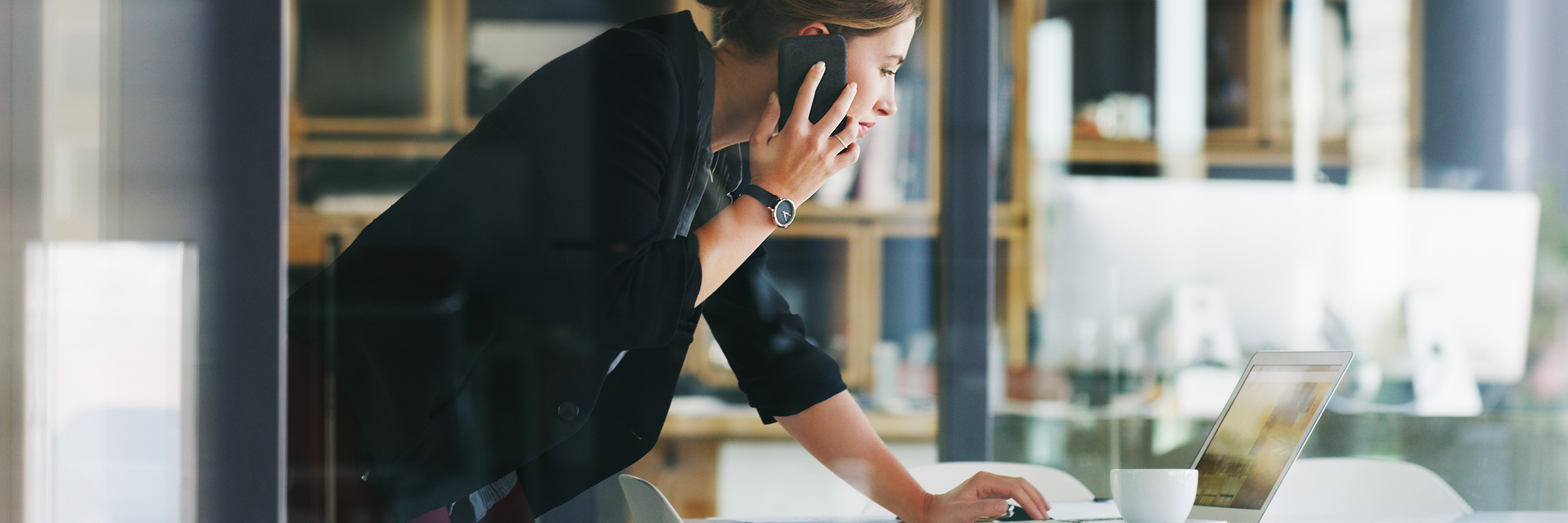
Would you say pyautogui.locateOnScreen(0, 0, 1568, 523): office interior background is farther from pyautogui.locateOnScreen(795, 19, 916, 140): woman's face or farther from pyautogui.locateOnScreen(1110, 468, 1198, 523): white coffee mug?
pyautogui.locateOnScreen(1110, 468, 1198, 523): white coffee mug

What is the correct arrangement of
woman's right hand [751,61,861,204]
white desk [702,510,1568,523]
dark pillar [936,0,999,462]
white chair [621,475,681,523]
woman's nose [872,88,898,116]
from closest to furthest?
white chair [621,475,681,523]
white desk [702,510,1568,523]
woman's right hand [751,61,861,204]
woman's nose [872,88,898,116]
dark pillar [936,0,999,462]

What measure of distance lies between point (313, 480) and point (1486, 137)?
7.26 ft

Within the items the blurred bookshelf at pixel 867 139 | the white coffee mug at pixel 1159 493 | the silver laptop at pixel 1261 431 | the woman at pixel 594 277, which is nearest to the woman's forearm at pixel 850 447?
the woman at pixel 594 277

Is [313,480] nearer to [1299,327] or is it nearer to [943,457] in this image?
[943,457]

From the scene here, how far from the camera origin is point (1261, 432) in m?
1.02

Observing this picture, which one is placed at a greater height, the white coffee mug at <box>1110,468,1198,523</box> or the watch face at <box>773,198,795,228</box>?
the watch face at <box>773,198,795,228</box>

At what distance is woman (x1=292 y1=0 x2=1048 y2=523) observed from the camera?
1.31m

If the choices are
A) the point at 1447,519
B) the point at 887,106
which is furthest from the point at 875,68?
the point at 1447,519

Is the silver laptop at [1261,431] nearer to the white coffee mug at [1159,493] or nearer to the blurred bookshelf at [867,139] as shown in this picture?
the white coffee mug at [1159,493]

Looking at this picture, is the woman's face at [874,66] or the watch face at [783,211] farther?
the woman's face at [874,66]

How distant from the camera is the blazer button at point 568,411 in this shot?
1.55m

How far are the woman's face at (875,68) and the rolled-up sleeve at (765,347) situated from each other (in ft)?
0.85

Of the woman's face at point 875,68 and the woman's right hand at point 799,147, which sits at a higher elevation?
the woman's face at point 875,68

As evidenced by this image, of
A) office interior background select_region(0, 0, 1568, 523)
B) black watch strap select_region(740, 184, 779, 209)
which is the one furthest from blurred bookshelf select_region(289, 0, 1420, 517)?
black watch strap select_region(740, 184, 779, 209)
